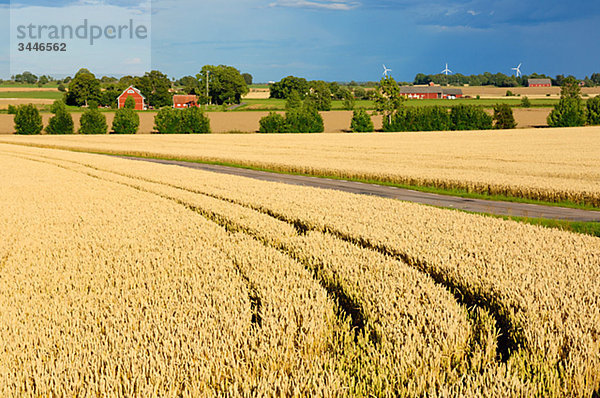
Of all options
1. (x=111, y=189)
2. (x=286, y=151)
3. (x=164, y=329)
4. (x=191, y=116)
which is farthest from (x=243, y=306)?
(x=191, y=116)

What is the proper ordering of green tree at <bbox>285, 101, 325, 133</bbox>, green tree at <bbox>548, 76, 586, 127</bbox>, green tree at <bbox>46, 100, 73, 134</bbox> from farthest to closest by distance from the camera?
1. green tree at <bbox>548, 76, 586, 127</bbox>
2. green tree at <bbox>46, 100, 73, 134</bbox>
3. green tree at <bbox>285, 101, 325, 133</bbox>

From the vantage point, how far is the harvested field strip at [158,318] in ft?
17.0

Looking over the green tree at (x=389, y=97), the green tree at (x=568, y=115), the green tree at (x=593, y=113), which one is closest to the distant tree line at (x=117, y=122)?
the green tree at (x=389, y=97)

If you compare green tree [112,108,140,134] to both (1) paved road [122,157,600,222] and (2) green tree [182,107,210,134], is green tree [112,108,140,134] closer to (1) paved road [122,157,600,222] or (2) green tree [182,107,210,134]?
(2) green tree [182,107,210,134]

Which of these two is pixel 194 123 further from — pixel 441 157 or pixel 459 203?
pixel 459 203

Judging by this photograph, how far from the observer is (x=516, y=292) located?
7762 mm

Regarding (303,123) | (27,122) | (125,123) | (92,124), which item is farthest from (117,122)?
(303,123)

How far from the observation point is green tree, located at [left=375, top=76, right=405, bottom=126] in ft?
313

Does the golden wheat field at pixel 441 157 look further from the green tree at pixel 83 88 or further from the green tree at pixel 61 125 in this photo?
the green tree at pixel 83 88

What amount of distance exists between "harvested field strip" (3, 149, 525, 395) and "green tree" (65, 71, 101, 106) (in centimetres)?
15476

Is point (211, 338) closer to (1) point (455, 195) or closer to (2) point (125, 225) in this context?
(2) point (125, 225)

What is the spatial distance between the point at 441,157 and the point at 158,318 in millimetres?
40402

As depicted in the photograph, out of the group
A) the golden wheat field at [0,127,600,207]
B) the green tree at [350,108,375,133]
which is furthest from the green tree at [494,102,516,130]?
the green tree at [350,108,375,133]

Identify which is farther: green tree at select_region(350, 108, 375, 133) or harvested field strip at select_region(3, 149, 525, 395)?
green tree at select_region(350, 108, 375, 133)
